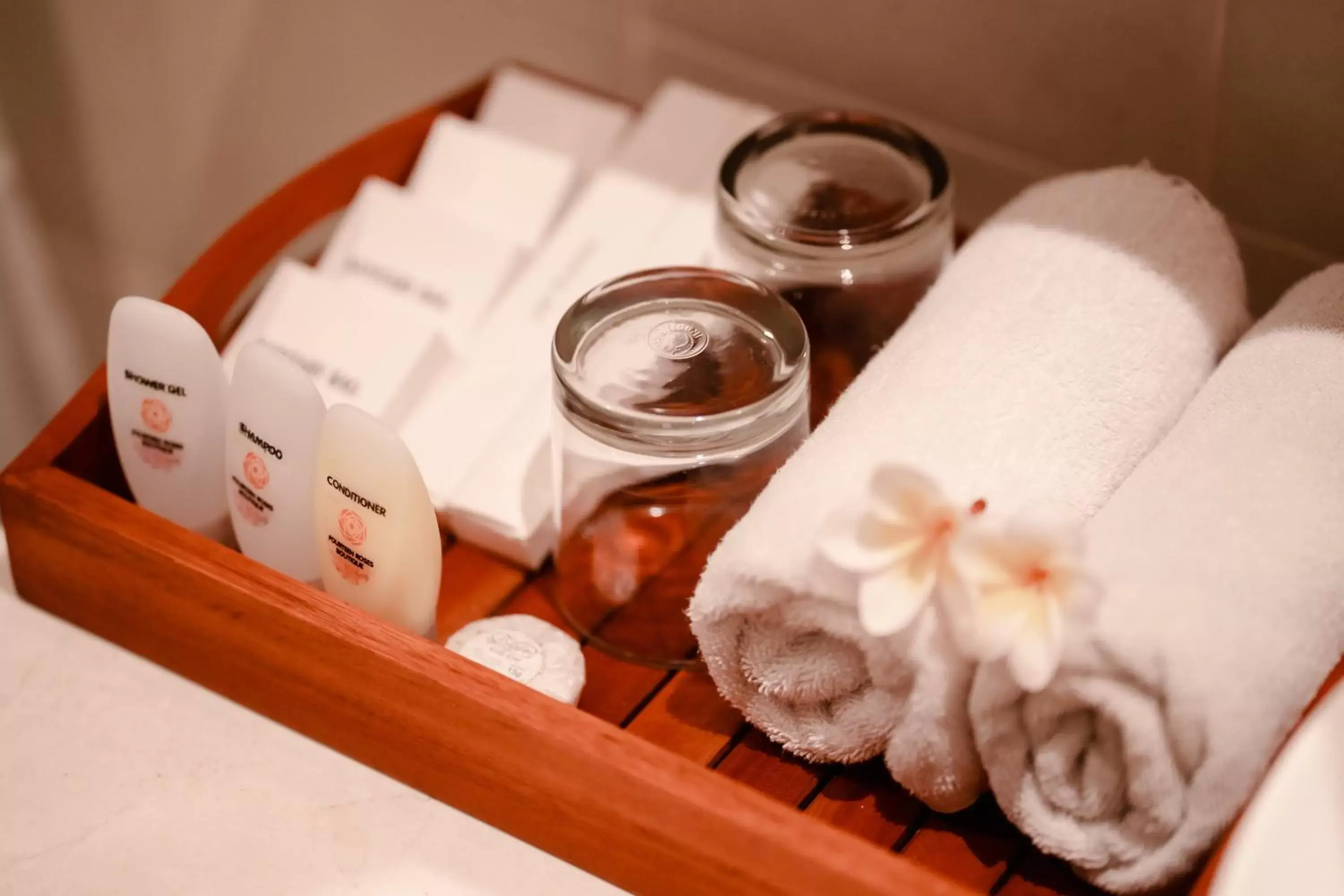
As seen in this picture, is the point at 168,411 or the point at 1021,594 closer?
the point at 1021,594

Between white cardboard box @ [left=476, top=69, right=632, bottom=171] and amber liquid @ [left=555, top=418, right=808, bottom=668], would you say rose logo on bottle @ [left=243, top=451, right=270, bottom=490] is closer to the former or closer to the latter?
amber liquid @ [left=555, top=418, right=808, bottom=668]

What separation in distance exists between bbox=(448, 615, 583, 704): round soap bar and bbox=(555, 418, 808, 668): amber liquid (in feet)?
0.09

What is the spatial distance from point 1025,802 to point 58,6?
100 centimetres

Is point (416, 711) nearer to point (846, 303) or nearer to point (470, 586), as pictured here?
point (470, 586)

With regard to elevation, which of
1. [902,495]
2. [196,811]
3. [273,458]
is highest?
[902,495]

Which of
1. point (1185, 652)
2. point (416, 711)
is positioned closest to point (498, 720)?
point (416, 711)

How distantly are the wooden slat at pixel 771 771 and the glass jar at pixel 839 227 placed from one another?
185mm

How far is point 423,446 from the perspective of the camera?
2.35 ft

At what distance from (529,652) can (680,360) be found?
0.14 meters

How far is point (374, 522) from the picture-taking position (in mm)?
599

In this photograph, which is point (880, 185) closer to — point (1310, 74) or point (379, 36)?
point (1310, 74)

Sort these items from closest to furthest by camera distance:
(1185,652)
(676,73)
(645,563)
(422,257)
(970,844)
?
(1185,652), (970,844), (645,563), (422,257), (676,73)

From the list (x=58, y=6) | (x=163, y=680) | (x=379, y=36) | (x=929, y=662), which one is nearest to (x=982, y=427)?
(x=929, y=662)

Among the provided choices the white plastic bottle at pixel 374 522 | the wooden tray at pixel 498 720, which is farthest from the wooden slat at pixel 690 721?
the white plastic bottle at pixel 374 522
